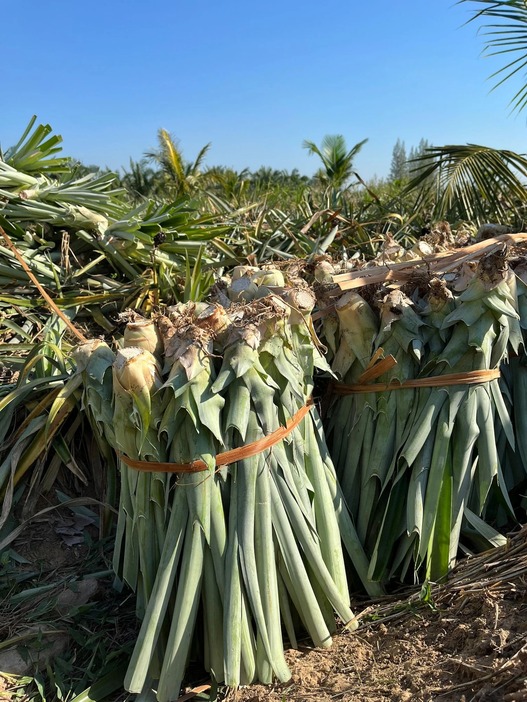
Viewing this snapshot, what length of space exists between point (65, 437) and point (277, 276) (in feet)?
3.62

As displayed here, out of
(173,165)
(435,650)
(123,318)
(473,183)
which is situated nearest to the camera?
(435,650)

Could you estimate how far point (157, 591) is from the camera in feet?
5.55

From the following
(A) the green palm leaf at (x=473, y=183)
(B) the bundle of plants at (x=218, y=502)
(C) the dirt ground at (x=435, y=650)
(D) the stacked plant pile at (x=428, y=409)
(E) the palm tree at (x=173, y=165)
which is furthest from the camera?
(E) the palm tree at (x=173, y=165)

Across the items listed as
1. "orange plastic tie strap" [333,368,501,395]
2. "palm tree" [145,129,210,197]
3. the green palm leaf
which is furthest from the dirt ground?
"palm tree" [145,129,210,197]

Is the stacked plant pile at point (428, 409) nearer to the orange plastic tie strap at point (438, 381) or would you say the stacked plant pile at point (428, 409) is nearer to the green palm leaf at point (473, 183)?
the orange plastic tie strap at point (438, 381)

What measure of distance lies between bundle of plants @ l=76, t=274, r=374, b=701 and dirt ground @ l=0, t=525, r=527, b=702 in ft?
0.18

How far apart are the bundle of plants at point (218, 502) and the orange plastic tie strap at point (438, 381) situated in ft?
1.14

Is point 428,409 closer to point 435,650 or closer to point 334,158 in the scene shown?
point 435,650

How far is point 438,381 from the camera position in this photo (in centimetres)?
208

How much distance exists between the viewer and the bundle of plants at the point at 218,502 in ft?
5.52

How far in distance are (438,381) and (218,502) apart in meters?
0.85

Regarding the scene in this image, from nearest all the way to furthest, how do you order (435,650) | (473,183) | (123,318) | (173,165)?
1. (435,650)
2. (123,318)
3. (473,183)
4. (173,165)

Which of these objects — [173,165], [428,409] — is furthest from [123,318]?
[173,165]

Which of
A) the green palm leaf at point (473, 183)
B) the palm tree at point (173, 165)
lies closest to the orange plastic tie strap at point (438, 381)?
the green palm leaf at point (473, 183)
